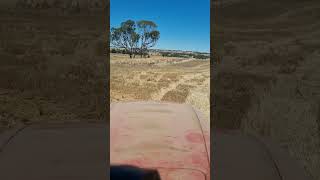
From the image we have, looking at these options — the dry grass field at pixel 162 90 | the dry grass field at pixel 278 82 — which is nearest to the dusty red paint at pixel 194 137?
the dry grass field at pixel 278 82

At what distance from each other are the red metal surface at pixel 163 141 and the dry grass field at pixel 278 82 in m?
3.17

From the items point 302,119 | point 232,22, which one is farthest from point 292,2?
point 302,119

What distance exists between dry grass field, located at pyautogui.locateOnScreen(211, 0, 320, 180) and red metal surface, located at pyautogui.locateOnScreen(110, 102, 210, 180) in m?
3.17

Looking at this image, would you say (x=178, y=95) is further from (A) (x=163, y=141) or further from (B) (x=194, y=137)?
(A) (x=163, y=141)

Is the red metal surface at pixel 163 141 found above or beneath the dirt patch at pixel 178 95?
above

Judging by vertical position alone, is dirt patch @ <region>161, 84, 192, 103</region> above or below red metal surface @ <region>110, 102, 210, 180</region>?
below

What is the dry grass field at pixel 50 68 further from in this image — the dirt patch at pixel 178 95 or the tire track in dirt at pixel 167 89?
the dirt patch at pixel 178 95

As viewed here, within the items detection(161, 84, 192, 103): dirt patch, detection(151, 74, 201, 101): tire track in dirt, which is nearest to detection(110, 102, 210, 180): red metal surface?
detection(161, 84, 192, 103): dirt patch

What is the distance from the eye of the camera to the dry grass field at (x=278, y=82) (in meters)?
8.84

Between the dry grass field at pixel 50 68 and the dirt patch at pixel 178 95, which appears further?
the dirt patch at pixel 178 95

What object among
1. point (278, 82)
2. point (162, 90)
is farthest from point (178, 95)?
point (278, 82)

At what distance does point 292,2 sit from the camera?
37188 millimetres

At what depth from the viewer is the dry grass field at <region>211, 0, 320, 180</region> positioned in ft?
29.0

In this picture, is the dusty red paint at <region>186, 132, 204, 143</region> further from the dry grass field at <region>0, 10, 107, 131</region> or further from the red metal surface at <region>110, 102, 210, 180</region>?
the dry grass field at <region>0, 10, 107, 131</region>
